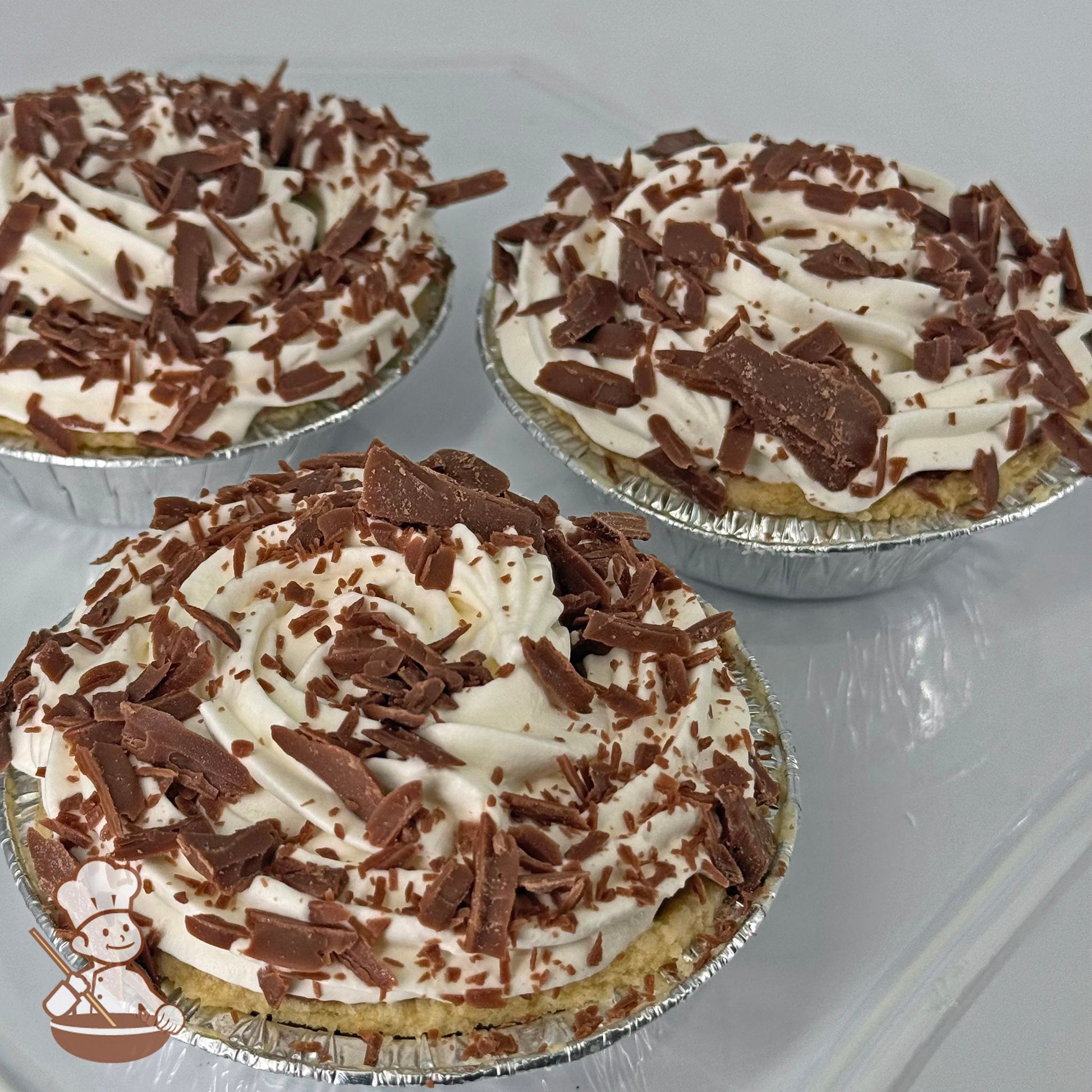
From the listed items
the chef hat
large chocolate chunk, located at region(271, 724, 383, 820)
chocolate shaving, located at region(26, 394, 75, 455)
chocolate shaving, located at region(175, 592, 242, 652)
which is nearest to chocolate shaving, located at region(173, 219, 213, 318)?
chocolate shaving, located at region(26, 394, 75, 455)

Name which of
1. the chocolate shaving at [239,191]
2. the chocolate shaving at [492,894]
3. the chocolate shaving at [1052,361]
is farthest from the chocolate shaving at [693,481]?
the chocolate shaving at [239,191]

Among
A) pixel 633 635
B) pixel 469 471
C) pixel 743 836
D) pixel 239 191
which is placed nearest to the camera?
pixel 743 836

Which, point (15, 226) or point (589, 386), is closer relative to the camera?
point (589, 386)

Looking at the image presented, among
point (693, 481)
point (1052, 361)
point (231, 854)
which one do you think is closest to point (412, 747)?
point (231, 854)

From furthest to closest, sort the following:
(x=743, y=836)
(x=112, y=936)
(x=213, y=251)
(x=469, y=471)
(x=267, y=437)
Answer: (x=213, y=251) → (x=267, y=437) → (x=469, y=471) → (x=743, y=836) → (x=112, y=936)

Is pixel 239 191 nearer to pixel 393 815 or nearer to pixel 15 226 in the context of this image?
pixel 15 226

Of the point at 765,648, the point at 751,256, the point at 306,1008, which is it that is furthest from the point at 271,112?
the point at 306,1008

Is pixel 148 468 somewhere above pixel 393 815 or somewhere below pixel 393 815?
below

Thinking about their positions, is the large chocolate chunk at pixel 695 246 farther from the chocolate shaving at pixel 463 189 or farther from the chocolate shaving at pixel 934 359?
the chocolate shaving at pixel 463 189
